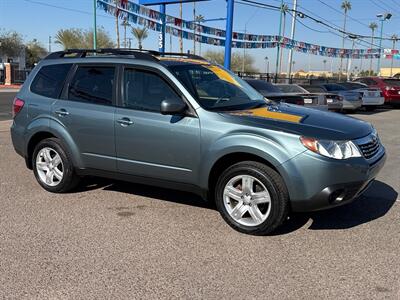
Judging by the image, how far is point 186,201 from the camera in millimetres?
5738

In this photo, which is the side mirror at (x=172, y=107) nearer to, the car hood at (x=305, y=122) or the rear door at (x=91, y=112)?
the car hood at (x=305, y=122)

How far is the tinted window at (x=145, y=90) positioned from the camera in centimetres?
512

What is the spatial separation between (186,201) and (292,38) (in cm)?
3003

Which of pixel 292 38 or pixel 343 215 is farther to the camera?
pixel 292 38

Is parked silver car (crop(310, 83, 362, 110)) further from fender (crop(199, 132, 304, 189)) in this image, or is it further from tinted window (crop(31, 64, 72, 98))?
fender (crop(199, 132, 304, 189))

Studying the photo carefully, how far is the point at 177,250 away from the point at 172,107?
1.43 metres

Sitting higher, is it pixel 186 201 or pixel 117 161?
pixel 117 161

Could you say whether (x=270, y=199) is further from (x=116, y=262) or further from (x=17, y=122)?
(x=17, y=122)

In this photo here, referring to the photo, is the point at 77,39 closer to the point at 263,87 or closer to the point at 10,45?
the point at 10,45

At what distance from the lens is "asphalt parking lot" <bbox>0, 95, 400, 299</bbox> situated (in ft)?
11.5

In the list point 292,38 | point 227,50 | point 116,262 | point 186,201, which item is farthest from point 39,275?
point 292,38

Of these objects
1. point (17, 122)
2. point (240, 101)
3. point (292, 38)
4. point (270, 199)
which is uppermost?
point (292, 38)

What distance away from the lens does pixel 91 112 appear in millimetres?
5516

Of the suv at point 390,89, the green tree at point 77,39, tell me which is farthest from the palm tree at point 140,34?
the suv at point 390,89
